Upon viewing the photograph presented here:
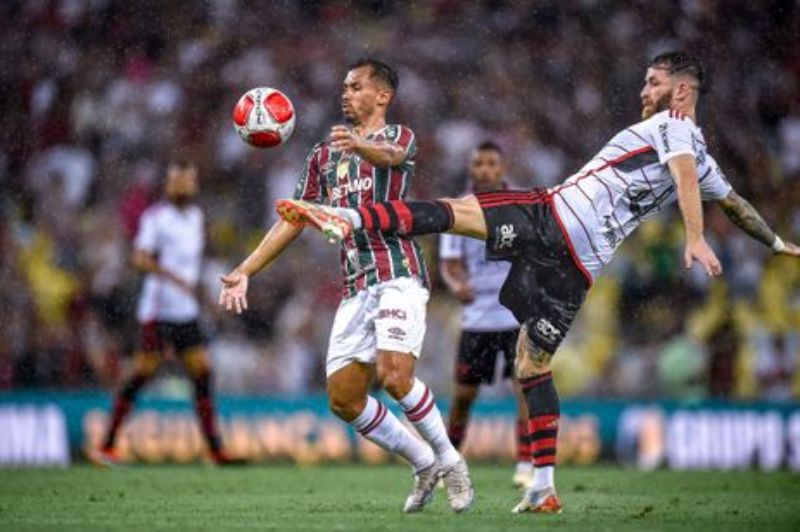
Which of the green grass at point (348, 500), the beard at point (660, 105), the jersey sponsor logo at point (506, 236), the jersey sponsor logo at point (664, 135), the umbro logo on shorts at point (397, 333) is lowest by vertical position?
the green grass at point (348, 500)

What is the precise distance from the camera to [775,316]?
16.7 meters

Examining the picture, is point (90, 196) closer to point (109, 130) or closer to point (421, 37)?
point (109, 130)

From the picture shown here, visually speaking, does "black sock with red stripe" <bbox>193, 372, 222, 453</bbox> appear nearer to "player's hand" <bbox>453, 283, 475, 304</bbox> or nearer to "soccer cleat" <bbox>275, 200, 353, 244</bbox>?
"player's hand" <bbox>453, 283, 475, 304</bbox>

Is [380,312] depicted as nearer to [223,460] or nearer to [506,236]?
[506,236]

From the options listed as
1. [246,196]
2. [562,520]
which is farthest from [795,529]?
[246,196]

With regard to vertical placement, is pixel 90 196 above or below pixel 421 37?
below

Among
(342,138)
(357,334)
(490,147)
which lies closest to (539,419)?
(357,334)

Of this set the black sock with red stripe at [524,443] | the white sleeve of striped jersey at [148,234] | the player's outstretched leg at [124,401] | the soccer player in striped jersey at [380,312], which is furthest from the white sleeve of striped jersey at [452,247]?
the soccer player in striped jersey at [380,312]

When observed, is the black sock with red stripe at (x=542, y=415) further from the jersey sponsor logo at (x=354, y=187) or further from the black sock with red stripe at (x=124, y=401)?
the black sock with red stripe at (x=124, y=401)

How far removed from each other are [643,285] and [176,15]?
6.14 m

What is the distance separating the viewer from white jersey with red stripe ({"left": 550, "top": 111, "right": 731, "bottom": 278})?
8.77 metres

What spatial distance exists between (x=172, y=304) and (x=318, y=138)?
4.57 metres

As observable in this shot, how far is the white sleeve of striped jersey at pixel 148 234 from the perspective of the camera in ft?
47.0

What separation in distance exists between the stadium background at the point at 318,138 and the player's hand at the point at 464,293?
13.8 ft
